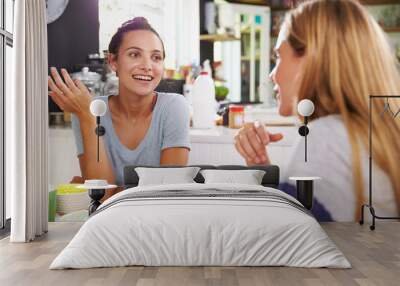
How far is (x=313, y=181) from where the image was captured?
235 inches

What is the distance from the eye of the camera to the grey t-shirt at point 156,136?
6.11 meters

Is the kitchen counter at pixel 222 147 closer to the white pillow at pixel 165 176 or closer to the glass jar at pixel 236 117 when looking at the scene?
the glass jar at pixel 236 117

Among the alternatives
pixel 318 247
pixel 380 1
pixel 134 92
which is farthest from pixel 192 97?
pixel 318 247

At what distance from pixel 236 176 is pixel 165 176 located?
677 millimetres

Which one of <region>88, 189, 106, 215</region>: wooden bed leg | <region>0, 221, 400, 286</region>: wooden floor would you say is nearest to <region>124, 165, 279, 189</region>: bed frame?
Answer: <region>88, 189, 106, 215</region>: wooden bed leg

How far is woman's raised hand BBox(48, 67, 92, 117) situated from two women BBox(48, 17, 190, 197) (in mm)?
10

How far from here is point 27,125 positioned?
5074 mm

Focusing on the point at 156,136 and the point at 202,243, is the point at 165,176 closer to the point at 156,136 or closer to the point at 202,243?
the point at 156,136

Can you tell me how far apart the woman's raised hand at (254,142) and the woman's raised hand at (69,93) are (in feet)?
5.32

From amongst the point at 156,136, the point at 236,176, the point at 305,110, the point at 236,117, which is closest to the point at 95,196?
the point at 156,136

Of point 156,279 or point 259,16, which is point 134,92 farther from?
point 156,279

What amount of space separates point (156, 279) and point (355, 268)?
4.40ft

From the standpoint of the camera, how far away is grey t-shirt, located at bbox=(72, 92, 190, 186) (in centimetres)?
611

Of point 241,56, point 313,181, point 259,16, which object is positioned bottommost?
point 313,181
